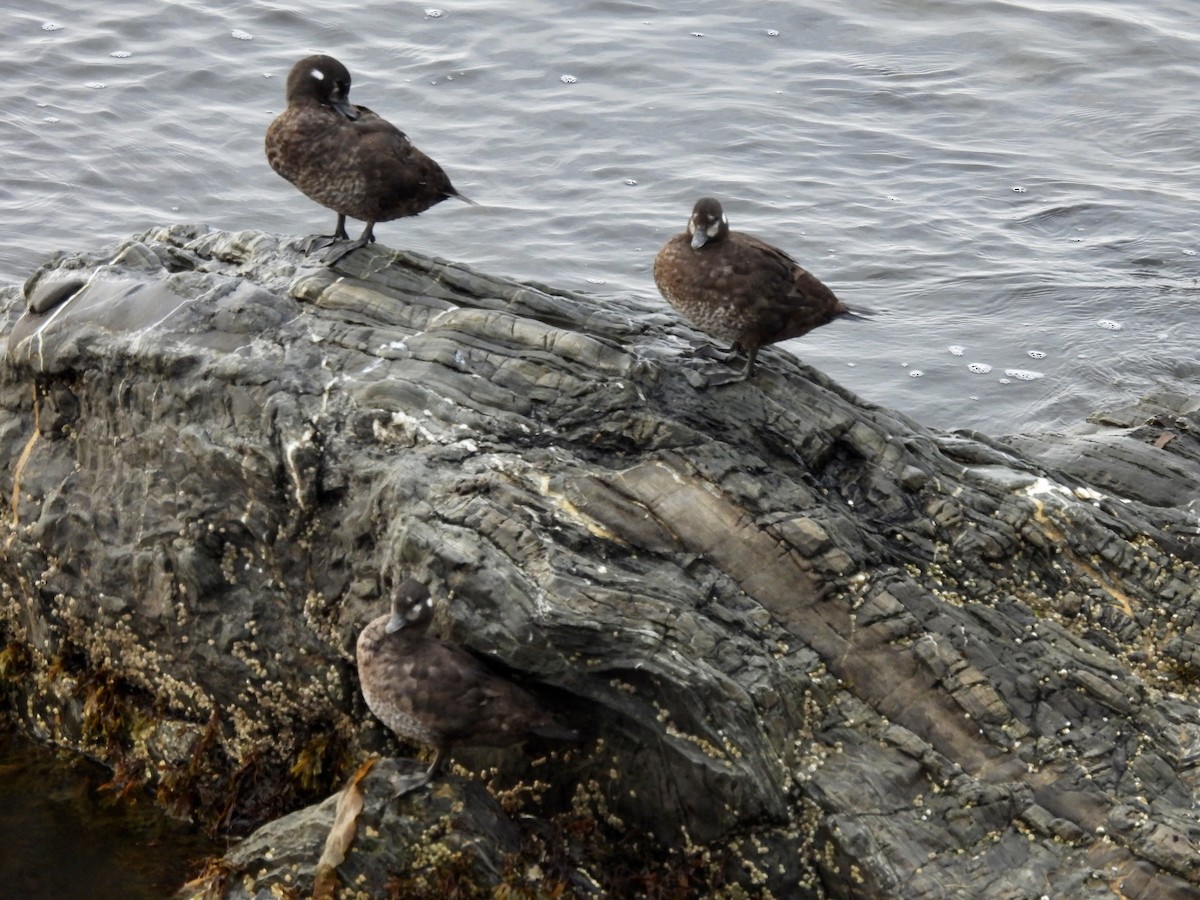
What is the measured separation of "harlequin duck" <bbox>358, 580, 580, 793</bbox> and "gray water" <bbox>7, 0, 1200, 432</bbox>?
6.03 meters

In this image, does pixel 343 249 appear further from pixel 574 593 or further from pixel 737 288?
pixel 574 593

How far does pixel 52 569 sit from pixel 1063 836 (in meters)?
4.60

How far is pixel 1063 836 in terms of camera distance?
5.32 m

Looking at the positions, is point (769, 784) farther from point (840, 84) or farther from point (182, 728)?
point (840, 84)

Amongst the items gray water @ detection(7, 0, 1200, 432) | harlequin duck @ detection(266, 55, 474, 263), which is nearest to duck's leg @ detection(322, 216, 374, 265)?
harlequin duck @ detection(266, 55, 474, 263)

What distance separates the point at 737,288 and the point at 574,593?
2186 millimetres

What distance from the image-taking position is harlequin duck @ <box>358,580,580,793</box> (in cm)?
525

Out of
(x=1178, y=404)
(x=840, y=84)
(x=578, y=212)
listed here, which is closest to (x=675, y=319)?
(x=1178, y=404)

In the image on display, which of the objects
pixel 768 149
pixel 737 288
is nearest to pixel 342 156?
pixel 737 288

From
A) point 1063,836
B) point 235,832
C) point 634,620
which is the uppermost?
point 634,620

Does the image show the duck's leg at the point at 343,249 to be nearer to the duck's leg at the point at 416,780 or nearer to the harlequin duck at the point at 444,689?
the harlequin duck at the point at 444,689

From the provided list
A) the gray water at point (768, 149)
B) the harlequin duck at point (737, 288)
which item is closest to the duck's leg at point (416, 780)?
the harlequin duck at point (737, 288)

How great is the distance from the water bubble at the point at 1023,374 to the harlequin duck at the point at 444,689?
676 centimetres

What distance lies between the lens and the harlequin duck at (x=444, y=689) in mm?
5254
